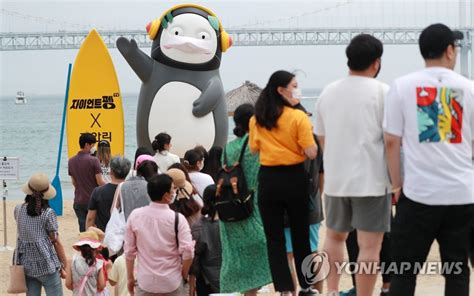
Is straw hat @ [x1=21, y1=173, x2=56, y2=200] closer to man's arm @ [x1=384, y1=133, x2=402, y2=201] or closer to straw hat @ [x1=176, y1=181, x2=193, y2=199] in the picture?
straw hat @ [x1=176, y1=181, x2=193, y2=199]

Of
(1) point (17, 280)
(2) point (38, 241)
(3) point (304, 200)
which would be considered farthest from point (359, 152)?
(1) point (17, 280)

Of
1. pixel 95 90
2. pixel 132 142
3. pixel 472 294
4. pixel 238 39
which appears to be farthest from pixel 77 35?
pixel 472 294

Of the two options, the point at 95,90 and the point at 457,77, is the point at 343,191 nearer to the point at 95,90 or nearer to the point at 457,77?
the point at 457,77

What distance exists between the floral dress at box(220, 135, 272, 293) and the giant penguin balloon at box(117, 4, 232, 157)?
4.37 meters

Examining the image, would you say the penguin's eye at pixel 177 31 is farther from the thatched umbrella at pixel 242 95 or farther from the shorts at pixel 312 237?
the shorts at pixel 312 237

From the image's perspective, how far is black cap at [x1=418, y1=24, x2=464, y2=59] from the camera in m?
4.50

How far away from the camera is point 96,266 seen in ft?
19.6

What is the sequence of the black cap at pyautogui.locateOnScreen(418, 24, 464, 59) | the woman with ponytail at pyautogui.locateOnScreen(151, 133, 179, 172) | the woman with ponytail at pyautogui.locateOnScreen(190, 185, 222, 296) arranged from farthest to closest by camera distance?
the woman with ponytail at pyautogui.locateOnScreen(151, 133, 179, 172) < the woman with ponytail at pyautogui.locateOnScreen(190, 185, 222, 296) < the black cap at pyautogui.locateOnScreen(418, 24, 464, 59)

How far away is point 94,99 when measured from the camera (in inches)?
448

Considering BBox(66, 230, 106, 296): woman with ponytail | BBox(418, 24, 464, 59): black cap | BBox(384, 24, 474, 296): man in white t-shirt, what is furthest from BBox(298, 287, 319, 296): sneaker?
BBox(418, 24, 464, 59): black cap

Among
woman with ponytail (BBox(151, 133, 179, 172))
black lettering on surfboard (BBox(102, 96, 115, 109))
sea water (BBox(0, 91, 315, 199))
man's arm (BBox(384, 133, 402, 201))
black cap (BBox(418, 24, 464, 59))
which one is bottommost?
sea water (BBox(0, 91, 315, 199))

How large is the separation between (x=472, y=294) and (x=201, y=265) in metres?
1.85

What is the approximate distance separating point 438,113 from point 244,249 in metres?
1.73

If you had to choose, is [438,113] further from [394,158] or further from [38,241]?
[38,241]
